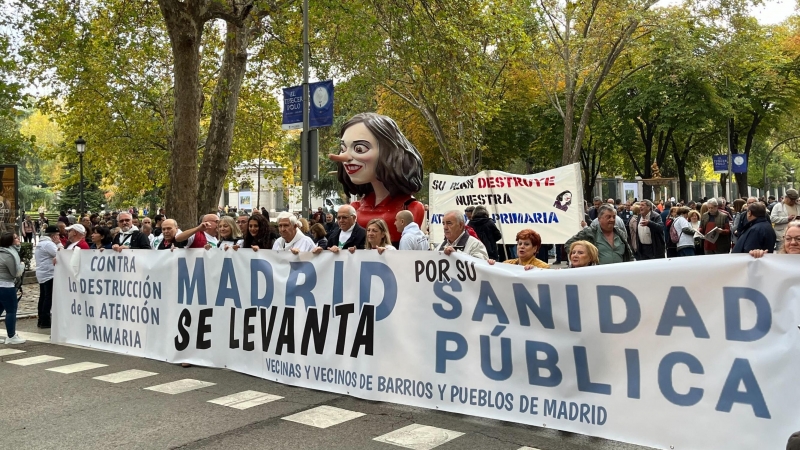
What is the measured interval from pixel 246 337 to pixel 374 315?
1.69 meters

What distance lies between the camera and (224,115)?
1680cm

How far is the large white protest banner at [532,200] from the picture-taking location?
39.5 feet

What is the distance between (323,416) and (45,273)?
274 inches

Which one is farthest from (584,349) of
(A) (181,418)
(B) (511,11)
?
(B) (511,11)

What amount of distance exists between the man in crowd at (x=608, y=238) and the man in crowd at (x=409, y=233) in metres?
1.77

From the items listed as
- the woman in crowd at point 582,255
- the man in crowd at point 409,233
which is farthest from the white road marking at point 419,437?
the man in crowd at point 409,233

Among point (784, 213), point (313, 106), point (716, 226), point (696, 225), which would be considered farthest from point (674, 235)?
point (313, 106)

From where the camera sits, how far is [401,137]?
372 inches

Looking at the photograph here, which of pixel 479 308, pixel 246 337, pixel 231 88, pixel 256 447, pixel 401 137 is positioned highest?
pixel 231 88

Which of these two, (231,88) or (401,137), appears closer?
(401,137)

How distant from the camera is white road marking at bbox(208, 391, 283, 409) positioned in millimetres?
6179

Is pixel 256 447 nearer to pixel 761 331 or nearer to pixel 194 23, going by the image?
pixel 761 331

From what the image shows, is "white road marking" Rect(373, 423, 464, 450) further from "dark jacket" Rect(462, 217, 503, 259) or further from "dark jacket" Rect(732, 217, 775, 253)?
"dark jacket" Rect(462, 217, 503, 259)

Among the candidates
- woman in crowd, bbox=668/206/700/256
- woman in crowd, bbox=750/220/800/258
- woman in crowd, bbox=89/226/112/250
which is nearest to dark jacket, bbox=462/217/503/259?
woman in crowd, bbox=668/206/700/256
